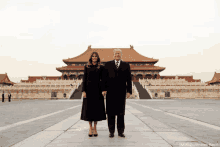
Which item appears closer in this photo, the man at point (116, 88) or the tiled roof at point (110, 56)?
the man at point (116, 88)

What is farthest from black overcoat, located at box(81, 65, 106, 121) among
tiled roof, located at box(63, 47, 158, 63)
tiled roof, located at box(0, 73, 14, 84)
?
tiled roof, located at box(0, 73, 14, 84)

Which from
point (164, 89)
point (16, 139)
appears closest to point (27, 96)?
point (164, 89)

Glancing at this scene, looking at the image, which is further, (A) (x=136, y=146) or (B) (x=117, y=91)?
(B) (x=117, y=91)

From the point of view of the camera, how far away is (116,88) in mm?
4922

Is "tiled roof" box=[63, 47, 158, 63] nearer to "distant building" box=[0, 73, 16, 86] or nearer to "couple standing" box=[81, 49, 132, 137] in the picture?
"distant building" box=[0, 73, 16, 86]

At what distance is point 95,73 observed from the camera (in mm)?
5031

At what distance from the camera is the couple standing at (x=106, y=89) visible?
4.89m

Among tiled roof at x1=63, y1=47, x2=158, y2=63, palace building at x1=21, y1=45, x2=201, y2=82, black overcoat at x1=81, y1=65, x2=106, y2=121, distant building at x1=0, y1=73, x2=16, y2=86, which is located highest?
tiled roof at x1=63, y1=47, x2=158, y2=63

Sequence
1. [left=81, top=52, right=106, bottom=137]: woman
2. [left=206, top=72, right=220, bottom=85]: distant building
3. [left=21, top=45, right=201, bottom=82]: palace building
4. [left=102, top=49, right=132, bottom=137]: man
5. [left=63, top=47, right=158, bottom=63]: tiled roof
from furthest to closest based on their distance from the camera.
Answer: [left=206, top=72, right=220, bottom=85]: distant building → [left=63, top=47, right=158, bottom=63]: tiled roof → [left=21, top=45, right=201, bottom=82]: palace building → [left=81, top=52, right=106, bottom=137]: woman → [left=102, top=49, right=132, bottom=137]: man

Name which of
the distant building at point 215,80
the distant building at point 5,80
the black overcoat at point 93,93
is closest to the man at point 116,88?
the black overcoat at point 93,93

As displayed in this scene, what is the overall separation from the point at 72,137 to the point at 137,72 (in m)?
50.3

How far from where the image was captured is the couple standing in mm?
4895

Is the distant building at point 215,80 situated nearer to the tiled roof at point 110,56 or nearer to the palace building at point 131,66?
the palace building at point 131,66

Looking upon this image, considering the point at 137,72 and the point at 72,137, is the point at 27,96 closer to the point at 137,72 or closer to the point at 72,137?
the point at 72,137
